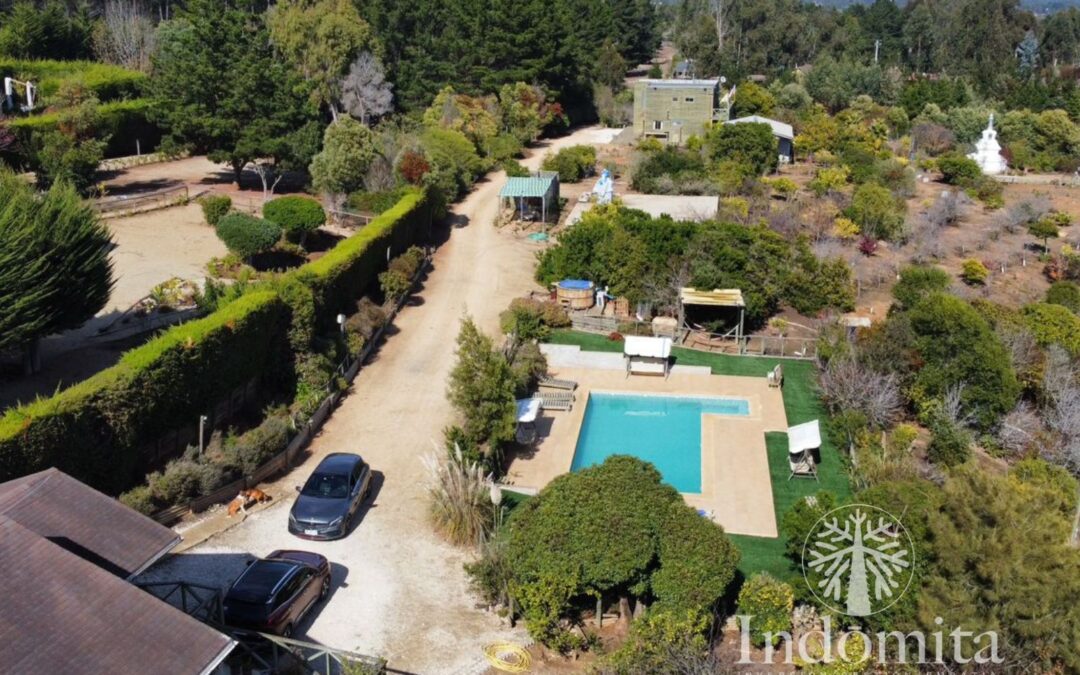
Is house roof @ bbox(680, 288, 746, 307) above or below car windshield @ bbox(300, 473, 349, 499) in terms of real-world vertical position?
above

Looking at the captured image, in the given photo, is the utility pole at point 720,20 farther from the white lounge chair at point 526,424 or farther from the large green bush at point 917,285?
the white lounge chair at point 526,424

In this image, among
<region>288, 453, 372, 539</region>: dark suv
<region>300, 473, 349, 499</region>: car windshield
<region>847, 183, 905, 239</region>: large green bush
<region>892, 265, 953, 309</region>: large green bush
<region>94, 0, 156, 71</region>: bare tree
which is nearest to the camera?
<region>288, 453, 372, 539</region>: dark suv

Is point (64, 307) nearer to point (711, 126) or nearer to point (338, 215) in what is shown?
point (338, 215)

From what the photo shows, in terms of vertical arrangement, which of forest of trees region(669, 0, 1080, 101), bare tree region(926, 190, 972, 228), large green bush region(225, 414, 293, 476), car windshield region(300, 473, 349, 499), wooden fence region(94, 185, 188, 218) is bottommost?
car windshield region(300, 473, 349, 499)

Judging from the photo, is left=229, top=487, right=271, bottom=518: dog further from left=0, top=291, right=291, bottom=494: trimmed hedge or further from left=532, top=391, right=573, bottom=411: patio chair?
left=532, top=391, right=573, bottom=411: patio chair

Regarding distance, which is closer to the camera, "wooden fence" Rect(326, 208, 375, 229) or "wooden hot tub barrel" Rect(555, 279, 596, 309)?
"wooden hot tub barrel" Rect(555, 279, 596, 309)

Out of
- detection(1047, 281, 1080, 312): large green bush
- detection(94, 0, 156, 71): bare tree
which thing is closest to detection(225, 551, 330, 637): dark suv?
detection(1047, 281, 1080, 312): large green bush
